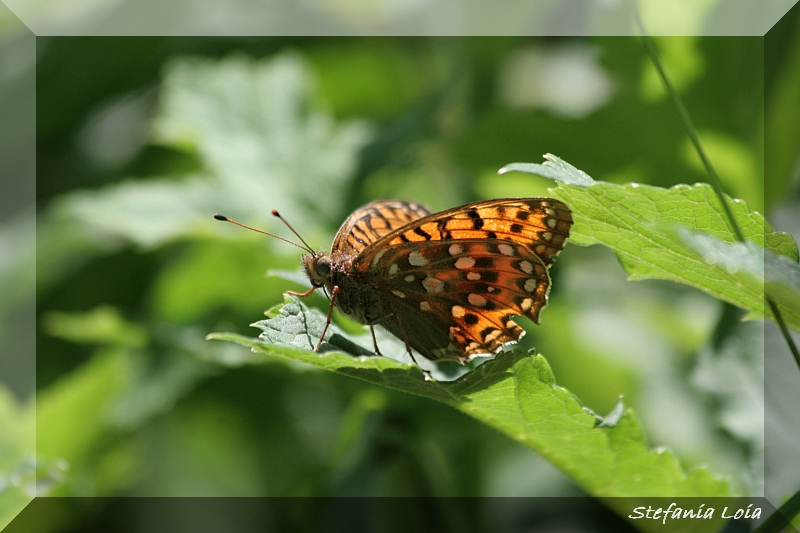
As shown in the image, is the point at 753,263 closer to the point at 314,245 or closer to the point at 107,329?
the point at 314,245

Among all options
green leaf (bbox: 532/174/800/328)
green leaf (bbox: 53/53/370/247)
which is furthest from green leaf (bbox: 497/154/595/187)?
green leaf (bbox: 53/53/370/247)

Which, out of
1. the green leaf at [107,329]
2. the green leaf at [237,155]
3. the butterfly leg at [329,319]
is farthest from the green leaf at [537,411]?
the green leaf at [237,155]

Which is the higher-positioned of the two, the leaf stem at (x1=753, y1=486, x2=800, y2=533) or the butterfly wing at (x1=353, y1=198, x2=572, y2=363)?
the butterfly wing at (x1=353, y1=198, x2=572, y2=363)

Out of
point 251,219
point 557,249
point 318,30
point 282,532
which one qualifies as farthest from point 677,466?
point 318,30

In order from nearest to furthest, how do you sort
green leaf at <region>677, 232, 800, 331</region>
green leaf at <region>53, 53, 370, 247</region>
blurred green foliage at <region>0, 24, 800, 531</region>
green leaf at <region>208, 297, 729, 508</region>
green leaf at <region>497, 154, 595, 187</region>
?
green leaf at <region>677, 232, 800, 331</region> → green leaf at <region>497, 154, 595, 187</region> → green leaf at <region>208, 297, 729, 508</region> → blurred green foliage at <region>0, 24, 800, 531</region> → green leaf at <region>53, 53, 370, 247</region>

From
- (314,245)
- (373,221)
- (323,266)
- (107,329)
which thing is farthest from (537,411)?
(107,329)

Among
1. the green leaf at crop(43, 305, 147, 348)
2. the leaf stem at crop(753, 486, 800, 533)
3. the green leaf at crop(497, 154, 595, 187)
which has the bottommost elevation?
the leaf stem at crop(753, 486, 800, 533)

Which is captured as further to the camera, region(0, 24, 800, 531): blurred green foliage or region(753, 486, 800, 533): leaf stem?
region(0, 24, 800, 531): blurred green foliage

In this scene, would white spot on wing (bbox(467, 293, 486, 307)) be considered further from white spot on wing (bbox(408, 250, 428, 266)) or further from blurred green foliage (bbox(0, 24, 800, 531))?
blurred green foliage (bbox(0, 24, 800, 531))
